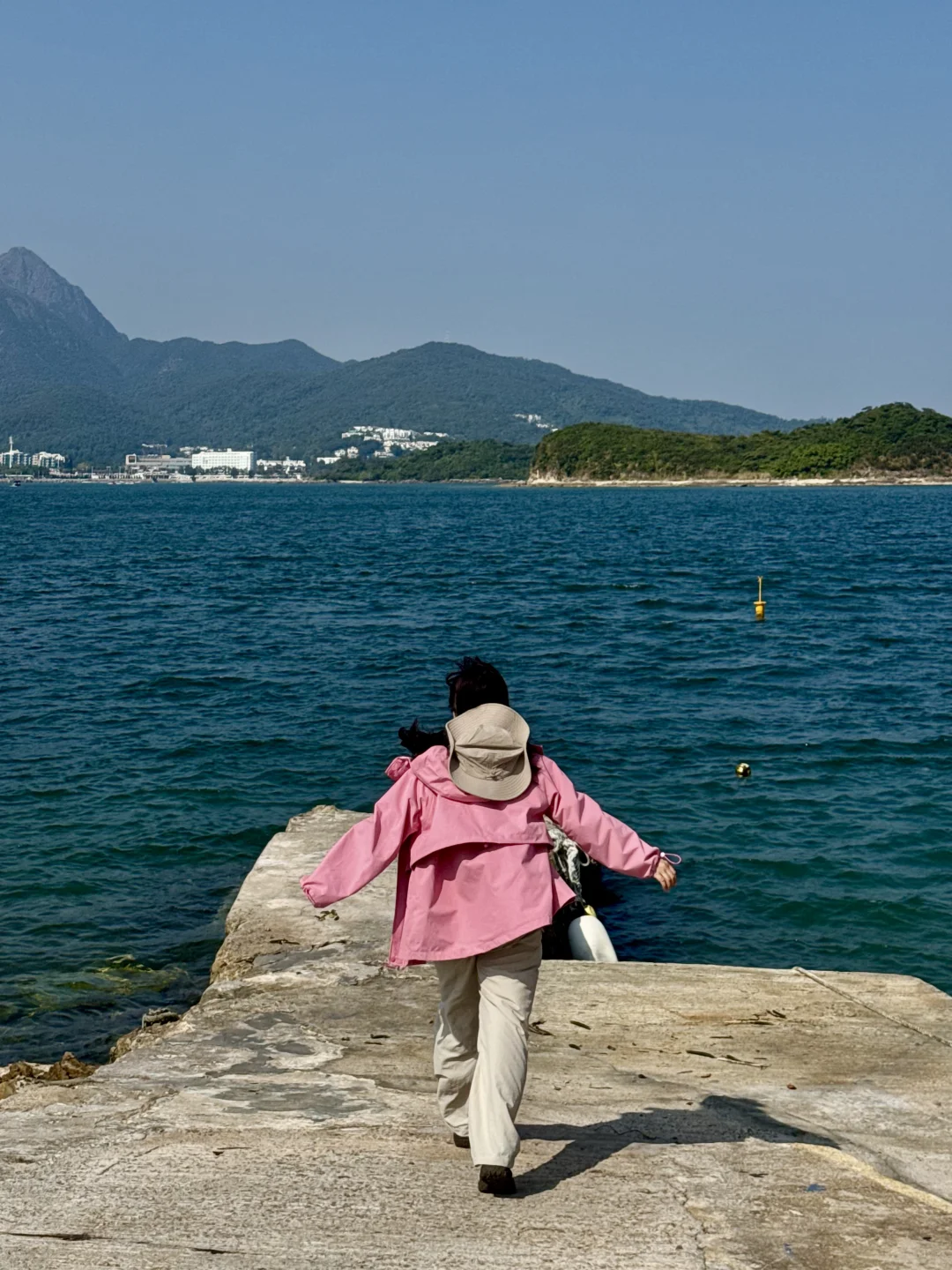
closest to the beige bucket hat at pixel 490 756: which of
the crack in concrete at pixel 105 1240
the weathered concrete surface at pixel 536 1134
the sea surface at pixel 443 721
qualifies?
the weathered concrete surface at pixel 536 1134

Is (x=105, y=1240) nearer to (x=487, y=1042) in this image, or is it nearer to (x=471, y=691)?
(x=487, y=1042)

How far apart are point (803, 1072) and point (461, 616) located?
25660 millimetres

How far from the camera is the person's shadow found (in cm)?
473

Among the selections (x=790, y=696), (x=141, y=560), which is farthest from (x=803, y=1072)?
(x=141, y=560)

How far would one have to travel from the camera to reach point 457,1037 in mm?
4637

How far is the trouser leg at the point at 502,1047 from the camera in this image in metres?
4.30

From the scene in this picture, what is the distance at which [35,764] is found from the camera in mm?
16031

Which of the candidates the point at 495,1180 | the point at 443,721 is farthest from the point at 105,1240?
the point at 443,721

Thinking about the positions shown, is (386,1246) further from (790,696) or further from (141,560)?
(141,560)

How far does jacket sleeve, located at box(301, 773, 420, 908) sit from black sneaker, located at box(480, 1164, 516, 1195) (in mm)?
1014

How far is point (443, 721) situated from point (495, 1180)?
13.9m

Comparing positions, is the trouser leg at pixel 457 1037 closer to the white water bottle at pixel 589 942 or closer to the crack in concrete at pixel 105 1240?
the crack in concrete at pixel 105 1240

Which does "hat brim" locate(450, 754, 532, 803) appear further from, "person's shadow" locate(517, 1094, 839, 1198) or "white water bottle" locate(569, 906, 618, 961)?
"white water bottle" locate(569, 906, 618, 961)

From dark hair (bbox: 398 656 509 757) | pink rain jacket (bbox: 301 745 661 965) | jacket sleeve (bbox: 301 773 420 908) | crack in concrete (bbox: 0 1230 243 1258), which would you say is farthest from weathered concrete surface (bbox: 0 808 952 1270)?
dark hair (bbox: 398 656 509 757)
